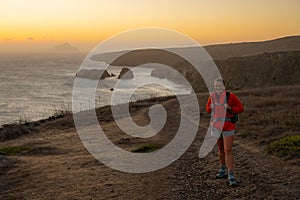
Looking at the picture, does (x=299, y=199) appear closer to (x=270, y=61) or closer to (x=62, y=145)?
(x=62, y=145)

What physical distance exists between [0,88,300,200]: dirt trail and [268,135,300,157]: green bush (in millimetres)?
356

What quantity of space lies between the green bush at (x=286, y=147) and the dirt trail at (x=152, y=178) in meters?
0.36

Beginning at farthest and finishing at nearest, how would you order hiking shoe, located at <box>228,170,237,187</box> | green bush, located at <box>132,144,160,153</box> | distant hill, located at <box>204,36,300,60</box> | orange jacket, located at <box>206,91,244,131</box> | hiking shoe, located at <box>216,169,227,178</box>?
distant hill, located at <box>204,36,300,60</box>
green bush, located at <box>132,144,160,153</box>
hiking shoe, located at <box>216,169,227,178</box>
hiking shoe, located at <box>228,170,237,187</box>
orange jacket, located at <box>206,91,244,131</box>

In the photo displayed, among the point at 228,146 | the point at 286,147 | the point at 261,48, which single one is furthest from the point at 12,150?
the point at 261,48

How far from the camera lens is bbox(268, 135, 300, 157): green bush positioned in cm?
1266

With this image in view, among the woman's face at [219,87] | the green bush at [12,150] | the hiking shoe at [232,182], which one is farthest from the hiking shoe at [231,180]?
the green bush at [12,150]

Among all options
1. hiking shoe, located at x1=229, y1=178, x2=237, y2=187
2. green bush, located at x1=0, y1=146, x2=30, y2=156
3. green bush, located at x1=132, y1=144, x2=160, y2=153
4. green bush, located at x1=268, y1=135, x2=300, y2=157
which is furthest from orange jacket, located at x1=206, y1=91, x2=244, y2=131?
green bush, located at x1=0, y1=146, x2=30, y2=156

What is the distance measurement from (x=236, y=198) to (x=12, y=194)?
6.98 metres

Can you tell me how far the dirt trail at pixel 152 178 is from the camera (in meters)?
10.1

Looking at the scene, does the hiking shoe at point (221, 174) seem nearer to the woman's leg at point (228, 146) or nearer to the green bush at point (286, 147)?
the woman's leg at point (228, 146)

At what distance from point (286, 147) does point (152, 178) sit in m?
4.81

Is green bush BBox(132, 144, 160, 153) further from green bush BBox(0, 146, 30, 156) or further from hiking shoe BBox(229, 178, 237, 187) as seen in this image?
hiking shoe BBox(229, 178, 237, 187)

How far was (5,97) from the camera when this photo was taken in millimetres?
55812

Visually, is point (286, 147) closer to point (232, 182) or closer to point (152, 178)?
point (232, 182)
